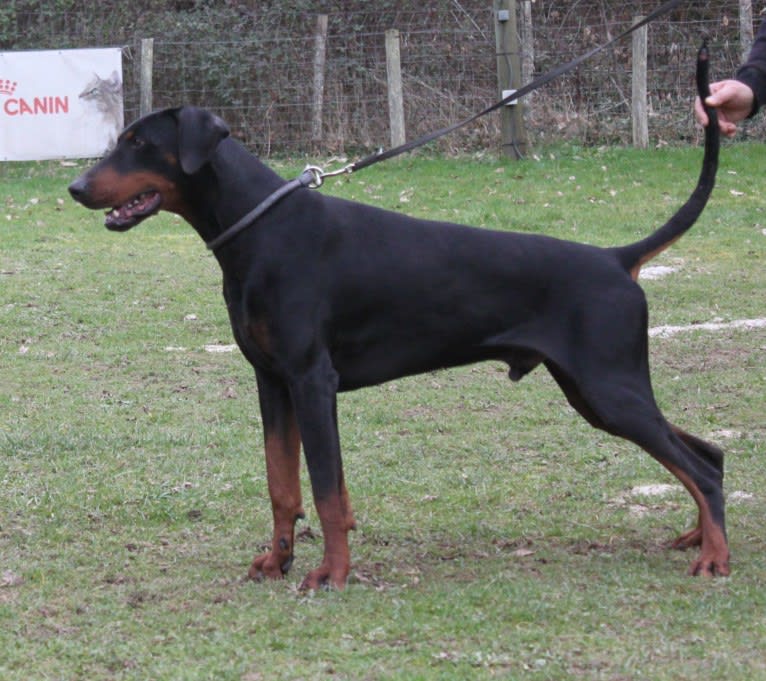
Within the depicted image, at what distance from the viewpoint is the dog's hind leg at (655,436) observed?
4.75 meters

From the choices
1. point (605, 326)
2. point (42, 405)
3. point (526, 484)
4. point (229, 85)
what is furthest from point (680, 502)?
point (229, 85)

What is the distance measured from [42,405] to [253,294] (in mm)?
3279

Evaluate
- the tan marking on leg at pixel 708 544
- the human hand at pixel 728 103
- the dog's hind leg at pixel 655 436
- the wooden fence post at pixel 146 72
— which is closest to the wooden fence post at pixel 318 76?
the wooden fence post at pixel 146 72

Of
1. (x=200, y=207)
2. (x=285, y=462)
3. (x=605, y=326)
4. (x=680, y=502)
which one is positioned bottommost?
(x=680, y=502)

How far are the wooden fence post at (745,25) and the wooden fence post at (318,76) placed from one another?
5977 millimetres

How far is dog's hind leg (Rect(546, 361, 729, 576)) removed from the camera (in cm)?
475

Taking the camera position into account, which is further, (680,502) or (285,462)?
(680,502)

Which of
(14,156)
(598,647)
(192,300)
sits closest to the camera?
(598,647)

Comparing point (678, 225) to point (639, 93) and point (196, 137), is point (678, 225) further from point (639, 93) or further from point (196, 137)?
point (639, 93)

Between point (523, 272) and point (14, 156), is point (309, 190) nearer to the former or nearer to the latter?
point (523, 272)

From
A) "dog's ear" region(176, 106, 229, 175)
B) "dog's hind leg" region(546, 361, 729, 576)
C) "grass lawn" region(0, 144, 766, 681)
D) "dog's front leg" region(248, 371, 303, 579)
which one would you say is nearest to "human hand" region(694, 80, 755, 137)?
"dog's hind leg" region(546, 361, 729, 576)

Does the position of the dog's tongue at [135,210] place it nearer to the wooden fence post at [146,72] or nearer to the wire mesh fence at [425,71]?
the wire mesh fence at [425,71]

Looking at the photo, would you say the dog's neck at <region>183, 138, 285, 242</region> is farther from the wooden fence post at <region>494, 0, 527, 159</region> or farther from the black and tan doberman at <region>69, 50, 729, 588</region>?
the wooden fence post at <region>494, 0, 527, 159</region>

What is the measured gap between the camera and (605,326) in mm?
4773
